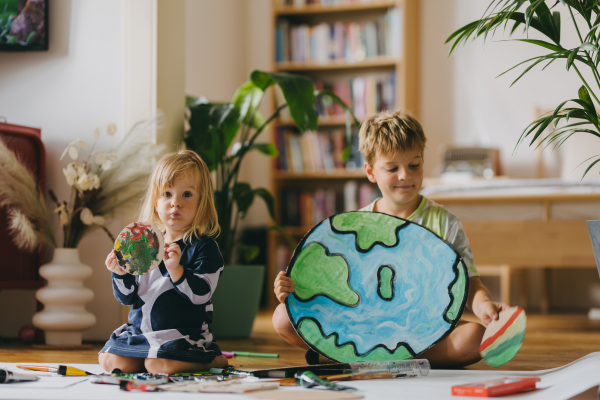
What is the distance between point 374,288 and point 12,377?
2.43ft

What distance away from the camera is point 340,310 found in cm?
135

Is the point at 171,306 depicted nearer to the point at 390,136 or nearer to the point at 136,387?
the point at 136,387

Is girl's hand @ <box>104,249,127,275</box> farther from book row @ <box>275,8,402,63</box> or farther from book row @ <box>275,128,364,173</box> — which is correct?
book row @ <box>275,8,402,63</box>

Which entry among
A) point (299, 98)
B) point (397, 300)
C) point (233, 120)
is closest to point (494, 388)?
point (397, 300)

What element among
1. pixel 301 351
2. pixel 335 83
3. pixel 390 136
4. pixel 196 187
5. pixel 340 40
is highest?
pixel 340 40

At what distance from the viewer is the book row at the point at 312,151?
3654 millimetres

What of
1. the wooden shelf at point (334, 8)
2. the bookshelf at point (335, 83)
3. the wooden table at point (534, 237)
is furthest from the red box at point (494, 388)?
the wooden shelf at point (334, 8)

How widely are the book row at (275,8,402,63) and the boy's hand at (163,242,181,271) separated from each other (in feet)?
8.47

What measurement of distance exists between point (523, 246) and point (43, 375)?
2.00 metres

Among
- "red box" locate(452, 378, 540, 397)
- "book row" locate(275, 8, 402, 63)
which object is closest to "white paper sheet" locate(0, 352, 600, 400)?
"red box" locate(452, 378, 540, 397)

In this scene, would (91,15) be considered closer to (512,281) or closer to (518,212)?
(518,212)

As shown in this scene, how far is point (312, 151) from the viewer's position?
12.0 ft

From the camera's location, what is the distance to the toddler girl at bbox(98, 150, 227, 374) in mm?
1284

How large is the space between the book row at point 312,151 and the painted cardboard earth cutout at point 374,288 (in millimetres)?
2265
